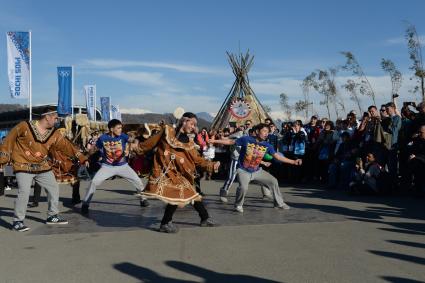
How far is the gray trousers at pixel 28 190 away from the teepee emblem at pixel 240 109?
52.9 ft

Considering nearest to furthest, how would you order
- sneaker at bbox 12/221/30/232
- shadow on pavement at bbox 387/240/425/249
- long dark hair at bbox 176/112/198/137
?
shadow on pavement at bbox 387/240/425/249 → long dark hair at bbox 176/112/198/137 → sneaker at bbox 12/221/30/232

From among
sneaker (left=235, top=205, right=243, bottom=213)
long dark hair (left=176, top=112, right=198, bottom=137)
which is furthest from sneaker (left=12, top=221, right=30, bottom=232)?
sneaker (left=235, top=205, right=243, bottom=213)

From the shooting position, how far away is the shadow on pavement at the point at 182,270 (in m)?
4.74

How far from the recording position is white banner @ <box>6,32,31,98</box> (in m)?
19.8

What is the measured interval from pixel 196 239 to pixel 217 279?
1877mm

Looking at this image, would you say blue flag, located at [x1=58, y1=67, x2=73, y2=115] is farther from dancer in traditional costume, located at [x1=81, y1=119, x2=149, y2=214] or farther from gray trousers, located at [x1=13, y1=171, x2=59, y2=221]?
gray trousers, located at [x1=13, y1=171, x2=59, y2=221]

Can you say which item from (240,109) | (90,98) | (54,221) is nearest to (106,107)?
(90,98)

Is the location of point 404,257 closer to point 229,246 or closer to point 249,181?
point 229,246

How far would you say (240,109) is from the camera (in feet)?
78.2

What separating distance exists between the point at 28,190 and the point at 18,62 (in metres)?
13.7

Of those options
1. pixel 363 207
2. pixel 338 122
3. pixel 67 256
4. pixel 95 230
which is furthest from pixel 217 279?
pixel 338 122

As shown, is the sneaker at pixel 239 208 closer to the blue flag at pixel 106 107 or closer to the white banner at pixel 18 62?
the white banner at pixel 18 62

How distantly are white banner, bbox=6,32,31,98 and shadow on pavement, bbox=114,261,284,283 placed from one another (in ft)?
53.9

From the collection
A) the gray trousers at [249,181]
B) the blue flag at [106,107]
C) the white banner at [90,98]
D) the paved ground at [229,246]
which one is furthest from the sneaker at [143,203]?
the blue flag at [106,107]
